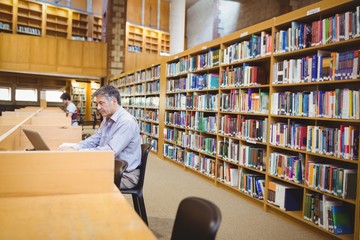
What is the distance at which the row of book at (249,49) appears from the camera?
4.09 meters

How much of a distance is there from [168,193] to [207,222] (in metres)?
3.61

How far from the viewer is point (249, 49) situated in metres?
4.43

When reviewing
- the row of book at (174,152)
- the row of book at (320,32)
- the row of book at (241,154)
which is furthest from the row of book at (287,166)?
the row of book at (174,152)

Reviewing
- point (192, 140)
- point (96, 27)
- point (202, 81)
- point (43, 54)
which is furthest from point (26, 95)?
point (202, 81)

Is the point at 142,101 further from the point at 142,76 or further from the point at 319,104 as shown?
the point at 319,104

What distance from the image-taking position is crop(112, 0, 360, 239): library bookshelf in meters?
3.03

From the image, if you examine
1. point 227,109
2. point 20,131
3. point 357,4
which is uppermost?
point 357,4

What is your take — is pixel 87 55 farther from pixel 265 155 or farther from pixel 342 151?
pixel 342 151

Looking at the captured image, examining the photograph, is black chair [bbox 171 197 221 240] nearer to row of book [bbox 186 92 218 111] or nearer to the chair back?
the chair back

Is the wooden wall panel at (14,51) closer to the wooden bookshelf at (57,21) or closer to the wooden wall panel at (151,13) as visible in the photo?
the wooden bookshelf at (57,21)

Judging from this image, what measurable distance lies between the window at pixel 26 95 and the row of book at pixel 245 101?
44.3ft

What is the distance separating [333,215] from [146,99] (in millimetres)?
6315

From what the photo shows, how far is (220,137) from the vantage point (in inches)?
203

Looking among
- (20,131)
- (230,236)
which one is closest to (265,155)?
(230,236)
